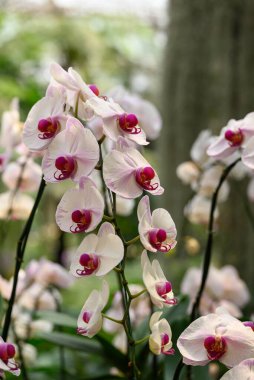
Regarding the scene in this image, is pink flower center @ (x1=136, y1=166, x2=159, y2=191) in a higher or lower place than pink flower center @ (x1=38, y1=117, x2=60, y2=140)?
lower

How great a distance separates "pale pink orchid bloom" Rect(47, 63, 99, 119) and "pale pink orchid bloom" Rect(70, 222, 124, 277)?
0.10 m

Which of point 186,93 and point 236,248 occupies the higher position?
point 186,93

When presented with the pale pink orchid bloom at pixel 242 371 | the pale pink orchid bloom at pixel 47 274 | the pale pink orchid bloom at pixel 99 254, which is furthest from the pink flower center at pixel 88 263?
the pale pink orchid bloom at pixel 47 274

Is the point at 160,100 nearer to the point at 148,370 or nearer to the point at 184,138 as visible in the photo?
the point at 184,138

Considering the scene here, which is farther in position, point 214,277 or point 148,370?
point 214,277

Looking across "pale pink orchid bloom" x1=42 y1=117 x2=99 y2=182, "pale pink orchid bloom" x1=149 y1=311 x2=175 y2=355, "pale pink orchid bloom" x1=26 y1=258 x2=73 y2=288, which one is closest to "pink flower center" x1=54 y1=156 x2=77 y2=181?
"pale pink orchid bloom" x1=42 y1=117 x2=99 y2=182

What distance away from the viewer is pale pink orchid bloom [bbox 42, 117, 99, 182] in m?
0.43

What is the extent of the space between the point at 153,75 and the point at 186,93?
15.3 feet

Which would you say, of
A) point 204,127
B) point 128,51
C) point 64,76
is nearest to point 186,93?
point 204,127

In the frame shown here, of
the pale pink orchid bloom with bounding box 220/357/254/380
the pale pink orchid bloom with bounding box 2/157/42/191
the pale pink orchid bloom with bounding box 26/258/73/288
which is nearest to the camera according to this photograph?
the pale pink orchid bloom with bounding box 220/357/254/380

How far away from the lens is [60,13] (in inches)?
200

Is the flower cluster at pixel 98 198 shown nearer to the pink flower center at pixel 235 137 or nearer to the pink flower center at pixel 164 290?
the pink flower center at pixel 164 290

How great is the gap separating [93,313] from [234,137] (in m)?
0.22

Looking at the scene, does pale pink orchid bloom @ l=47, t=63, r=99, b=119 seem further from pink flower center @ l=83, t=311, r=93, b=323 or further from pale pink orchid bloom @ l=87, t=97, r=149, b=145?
pink flower center @ l=83, t=311, r=93, b=323
